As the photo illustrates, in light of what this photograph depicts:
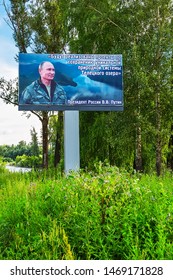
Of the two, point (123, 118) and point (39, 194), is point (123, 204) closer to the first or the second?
point (39, 194)

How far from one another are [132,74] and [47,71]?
14.3 ft

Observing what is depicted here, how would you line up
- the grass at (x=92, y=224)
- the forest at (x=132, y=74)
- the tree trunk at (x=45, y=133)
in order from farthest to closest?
1. the tree trunk at (x=45, y=133)
2. the forest at (x=132, y=74)
3. the grass at (x=92, y=224)

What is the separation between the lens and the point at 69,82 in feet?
48.7

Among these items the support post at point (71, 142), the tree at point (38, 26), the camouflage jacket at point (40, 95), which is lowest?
the support post at point (71, 142)

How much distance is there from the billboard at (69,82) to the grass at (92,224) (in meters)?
7.93

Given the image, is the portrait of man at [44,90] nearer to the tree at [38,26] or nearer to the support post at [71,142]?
the support post at [71,142]

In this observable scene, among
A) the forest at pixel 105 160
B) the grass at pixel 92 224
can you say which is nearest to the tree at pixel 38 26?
the forest at pixel 105 160

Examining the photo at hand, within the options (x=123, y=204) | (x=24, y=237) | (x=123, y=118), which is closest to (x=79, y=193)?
(x=123, y=204)

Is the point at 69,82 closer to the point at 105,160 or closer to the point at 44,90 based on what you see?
the point at 44,90

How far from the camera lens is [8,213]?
643 centimetres

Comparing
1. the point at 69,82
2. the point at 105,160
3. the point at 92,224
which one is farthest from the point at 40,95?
the point at 92,224

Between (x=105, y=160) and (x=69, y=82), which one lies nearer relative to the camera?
(x=105, y=160)

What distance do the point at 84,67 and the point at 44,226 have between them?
9.95 metres

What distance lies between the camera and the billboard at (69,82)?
47.9 feet
